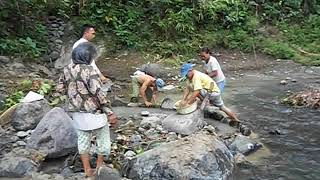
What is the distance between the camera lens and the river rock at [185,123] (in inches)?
325

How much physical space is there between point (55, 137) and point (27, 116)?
1.46 metres

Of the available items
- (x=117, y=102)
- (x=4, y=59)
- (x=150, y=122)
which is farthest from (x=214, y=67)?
(x=4, y=59)

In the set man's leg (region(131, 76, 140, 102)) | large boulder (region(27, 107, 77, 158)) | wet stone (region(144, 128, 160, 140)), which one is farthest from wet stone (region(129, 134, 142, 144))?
man's leg (region(131, 76, 140, 102))

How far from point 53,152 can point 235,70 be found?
9561mm

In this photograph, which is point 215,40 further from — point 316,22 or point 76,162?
point 76,162

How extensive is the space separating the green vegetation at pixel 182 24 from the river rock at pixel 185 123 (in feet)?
25.2

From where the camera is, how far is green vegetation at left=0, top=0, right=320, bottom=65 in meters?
16.0

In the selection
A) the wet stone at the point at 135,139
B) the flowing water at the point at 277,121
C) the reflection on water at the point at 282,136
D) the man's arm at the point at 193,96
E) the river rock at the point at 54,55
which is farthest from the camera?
the river rock at the point at 54,55

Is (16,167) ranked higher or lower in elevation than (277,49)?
higher

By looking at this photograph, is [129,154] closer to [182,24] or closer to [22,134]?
[22,134]

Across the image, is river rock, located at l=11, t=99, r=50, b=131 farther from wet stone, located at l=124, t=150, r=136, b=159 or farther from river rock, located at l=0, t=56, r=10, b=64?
river rock, located at l=0, t=56, r=10, b=64

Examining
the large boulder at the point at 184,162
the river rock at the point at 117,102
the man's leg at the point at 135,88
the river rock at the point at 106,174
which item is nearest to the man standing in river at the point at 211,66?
the man's leg at the point at 135,88

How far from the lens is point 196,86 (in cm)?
818

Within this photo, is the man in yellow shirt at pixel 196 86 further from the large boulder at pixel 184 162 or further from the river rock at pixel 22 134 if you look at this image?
the river rock at pixel 22 134
